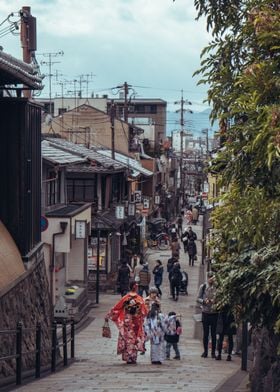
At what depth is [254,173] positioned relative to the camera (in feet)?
26.8

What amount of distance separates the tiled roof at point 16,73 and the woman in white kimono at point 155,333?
15.8ft

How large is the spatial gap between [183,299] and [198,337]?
10.7 metres

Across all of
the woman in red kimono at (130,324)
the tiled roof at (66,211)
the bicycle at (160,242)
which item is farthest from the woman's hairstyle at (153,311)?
the bicycle at (160,242)

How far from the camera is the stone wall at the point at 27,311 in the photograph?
12641 mm

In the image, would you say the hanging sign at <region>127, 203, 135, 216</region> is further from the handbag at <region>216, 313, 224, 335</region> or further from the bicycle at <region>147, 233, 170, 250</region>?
the handbag at <region>216, 313, 224, 335</region>

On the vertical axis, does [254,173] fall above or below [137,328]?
above

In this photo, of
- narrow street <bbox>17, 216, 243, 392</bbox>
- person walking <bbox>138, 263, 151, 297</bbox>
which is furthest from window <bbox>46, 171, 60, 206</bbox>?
narrow street <bbox>17, 216, 243, 392</bbox>

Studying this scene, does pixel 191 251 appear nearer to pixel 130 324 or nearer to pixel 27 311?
pixel 130 324

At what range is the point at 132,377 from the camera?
13984 mm

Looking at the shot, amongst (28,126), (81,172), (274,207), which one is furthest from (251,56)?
(81,172)

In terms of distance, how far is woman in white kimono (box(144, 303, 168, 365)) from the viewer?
1620 centimetres

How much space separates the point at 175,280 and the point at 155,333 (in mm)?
16061

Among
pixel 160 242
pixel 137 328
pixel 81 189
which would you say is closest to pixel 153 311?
pixel 137 328

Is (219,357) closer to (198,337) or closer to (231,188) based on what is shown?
(198,337)
